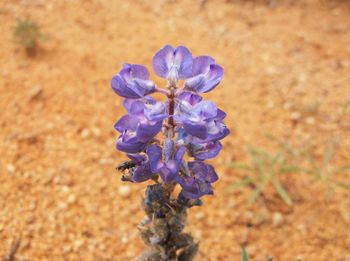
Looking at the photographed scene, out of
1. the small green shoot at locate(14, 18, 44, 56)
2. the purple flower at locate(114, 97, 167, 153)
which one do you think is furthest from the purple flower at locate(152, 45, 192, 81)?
the small green shoot at locate(14, 18, 44, 56)

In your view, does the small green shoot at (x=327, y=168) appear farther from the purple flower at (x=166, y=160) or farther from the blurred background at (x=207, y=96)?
the purple flower at (x=166, y=160)

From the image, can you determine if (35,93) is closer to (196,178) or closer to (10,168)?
(10,168)

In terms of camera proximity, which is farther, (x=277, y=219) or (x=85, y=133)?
(x=85, y=133)

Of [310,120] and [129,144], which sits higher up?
[310,120]

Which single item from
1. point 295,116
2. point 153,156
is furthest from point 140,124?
point 295,116

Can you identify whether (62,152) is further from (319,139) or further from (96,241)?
(319,139)

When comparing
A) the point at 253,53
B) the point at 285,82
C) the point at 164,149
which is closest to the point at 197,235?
the point at 164,149

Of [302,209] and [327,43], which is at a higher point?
[327,43]
